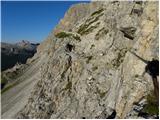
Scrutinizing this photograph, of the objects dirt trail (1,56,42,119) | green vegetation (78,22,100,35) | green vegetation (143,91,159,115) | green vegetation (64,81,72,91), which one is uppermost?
green vegetation (78,22,100,35)

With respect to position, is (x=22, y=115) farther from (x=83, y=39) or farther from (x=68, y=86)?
(x=83, y=39)

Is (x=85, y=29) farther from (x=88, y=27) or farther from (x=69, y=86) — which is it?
(x=69, y=86)

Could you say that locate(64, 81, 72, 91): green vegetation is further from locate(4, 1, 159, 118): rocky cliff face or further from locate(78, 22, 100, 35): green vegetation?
locate(78, 22, 100, 35): green vegetation

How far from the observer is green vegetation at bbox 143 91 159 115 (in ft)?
123

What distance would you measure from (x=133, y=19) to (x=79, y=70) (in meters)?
14.8

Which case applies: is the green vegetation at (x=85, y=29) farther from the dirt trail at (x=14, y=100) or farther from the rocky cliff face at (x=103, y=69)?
the dirt trail at (x=14, y=100)

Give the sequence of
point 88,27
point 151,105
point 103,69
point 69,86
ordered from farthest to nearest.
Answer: point 88,27 < point 69,86 < point 103,69 < point 151,105

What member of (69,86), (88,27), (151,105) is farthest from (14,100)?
(151,105)

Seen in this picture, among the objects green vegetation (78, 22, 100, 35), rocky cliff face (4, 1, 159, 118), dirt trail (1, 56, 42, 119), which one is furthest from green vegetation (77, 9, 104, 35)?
dirt trail (1, 56, 42, 119)

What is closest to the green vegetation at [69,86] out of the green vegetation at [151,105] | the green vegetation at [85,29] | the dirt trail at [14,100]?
the green vegetation at [85,29]

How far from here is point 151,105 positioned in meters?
38.4

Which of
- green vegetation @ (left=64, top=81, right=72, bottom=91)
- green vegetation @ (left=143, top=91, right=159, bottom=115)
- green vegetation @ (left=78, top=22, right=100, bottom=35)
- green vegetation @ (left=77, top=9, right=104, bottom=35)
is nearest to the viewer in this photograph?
green vegetation @ (left=143, top=91, right=159, bottom=115)

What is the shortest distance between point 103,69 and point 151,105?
17.3 m

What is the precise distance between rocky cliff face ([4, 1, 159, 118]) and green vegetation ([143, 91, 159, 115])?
30.2 inches
